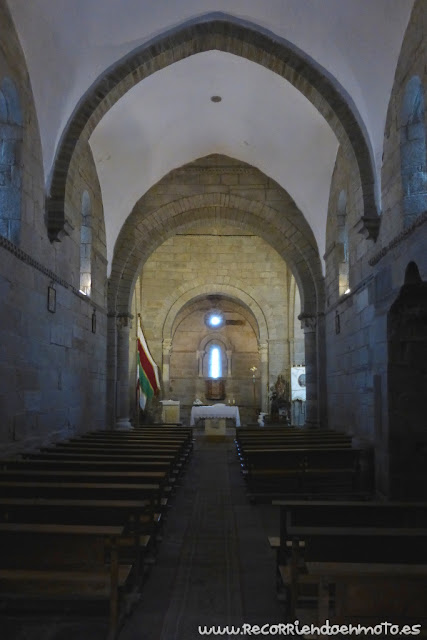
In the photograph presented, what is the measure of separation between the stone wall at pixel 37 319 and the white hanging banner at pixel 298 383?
1023 centimetres

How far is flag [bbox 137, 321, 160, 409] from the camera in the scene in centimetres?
1858

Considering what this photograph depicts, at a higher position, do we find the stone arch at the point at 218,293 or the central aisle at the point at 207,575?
the stone arch at the point at 218,293

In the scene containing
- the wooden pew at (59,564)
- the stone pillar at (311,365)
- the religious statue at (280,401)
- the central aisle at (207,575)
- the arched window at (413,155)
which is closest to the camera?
the wooden pew at (59,564)

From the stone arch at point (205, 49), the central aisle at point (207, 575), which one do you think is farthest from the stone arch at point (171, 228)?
the central aisle at point (207, 575)

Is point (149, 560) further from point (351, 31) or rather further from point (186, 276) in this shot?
point (186, 276)

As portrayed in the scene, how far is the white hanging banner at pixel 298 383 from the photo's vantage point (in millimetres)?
20375

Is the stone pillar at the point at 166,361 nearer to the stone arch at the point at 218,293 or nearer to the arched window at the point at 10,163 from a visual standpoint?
the stone arch at the point at 218,293

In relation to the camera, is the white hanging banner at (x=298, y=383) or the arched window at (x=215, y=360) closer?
the white hanging banner at (x=298, y=383)

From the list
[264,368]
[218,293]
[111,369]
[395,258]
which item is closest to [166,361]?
[218,293]

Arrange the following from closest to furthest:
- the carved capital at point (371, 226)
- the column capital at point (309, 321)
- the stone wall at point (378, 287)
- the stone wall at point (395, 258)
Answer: the stone wall at point (395, 258) < the stone wall at point (378, 287) < the carved capital at point (371, 226) < the column capital at point (309, 321)

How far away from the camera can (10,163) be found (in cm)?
792

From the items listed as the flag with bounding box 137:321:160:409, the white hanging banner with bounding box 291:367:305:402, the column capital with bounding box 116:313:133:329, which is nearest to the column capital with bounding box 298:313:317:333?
the column capital with bounding box 116:313:133:329

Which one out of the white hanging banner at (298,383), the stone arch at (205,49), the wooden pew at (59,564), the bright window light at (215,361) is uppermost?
the stone arch at (205,49)

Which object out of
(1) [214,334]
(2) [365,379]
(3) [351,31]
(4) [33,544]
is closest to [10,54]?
(3) [351,31]
